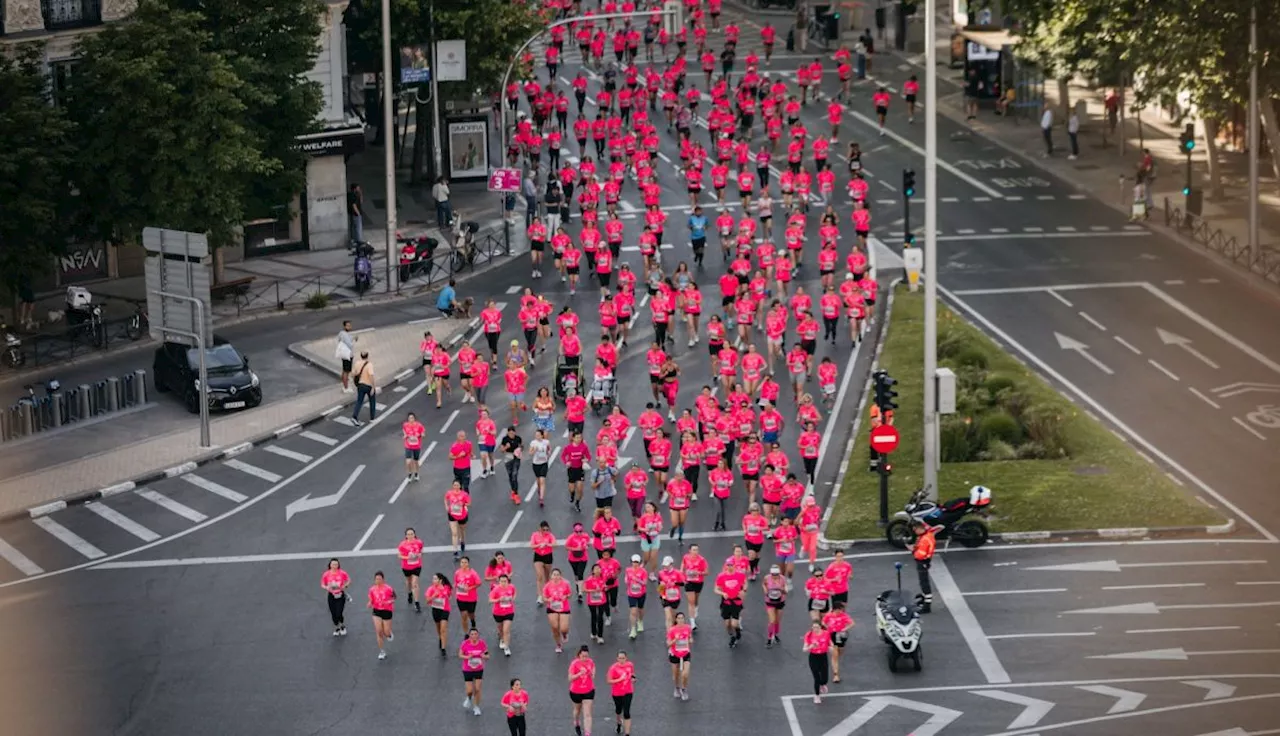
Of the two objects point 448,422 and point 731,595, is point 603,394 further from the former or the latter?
point 731,595

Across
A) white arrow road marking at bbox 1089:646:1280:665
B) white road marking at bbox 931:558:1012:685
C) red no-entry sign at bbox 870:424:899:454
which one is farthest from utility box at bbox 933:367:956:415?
white arrow road marking at bbox 1089:646:1280:665

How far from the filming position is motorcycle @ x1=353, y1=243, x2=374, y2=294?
65.5 meters

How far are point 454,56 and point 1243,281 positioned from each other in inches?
1053

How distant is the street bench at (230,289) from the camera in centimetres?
6438

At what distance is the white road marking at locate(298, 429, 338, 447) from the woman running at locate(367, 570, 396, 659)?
43.0ft

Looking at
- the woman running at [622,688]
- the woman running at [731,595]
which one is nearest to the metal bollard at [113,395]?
the woman running at [731,595]

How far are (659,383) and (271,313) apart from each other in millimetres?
16086

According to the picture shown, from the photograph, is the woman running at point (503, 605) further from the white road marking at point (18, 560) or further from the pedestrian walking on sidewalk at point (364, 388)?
the pedestrian walking on sidewalk at point (364, 388)

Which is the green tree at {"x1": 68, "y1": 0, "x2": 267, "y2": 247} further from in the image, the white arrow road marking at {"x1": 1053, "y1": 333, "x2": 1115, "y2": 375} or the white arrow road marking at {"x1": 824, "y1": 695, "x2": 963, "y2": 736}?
the white arrow road marking at {"x1": 824, "y1": 695, "x2": 963, "y2": 736}

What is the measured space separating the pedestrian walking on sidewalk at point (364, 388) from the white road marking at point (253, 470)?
3.55 metres

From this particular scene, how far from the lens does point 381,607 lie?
39.2 meters

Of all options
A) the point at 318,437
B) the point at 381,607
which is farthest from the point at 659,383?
the point at 381,607

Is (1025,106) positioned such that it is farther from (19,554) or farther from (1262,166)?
(19,554)

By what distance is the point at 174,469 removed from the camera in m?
Answer: 50.4
